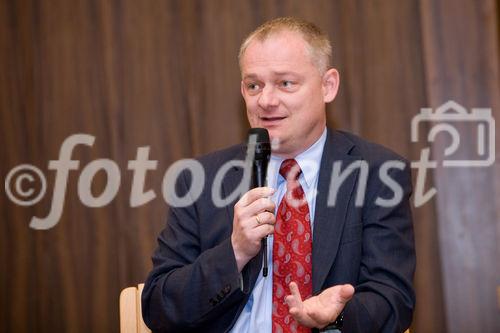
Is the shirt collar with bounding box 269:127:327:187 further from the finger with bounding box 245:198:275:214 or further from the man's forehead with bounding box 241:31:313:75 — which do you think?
the finger with bounding box 245:198:275:214

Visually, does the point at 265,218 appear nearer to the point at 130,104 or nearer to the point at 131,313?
the point at 131,313

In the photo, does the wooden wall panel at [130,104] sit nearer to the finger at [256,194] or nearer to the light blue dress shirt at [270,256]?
the light blue dress shirt at [270,256]

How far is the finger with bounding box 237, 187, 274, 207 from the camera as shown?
1.63 m

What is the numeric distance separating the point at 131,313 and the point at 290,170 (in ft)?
2.07

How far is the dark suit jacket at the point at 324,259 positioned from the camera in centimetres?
181

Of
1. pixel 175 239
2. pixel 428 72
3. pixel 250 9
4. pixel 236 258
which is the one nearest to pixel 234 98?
pixel 250 9

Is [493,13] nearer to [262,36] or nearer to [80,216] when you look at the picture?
[262,36]

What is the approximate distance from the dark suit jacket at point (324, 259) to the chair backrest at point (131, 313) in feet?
0.34

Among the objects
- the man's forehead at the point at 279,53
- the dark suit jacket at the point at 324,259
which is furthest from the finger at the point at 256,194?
the man's forehead at the point at 279,53

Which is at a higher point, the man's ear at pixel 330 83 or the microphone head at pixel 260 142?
the man's ear at pixel 330 83

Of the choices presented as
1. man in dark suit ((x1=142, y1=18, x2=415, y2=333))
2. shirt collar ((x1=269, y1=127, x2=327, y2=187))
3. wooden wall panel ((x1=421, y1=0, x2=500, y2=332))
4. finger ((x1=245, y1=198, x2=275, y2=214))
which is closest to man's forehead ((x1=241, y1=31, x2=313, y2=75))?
man in dark suit ((x1=142, y1=18, x2=415, y2=333))

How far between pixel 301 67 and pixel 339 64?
76cm

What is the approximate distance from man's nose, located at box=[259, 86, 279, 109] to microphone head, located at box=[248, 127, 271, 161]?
0.26 m

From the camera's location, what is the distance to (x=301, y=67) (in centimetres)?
201
